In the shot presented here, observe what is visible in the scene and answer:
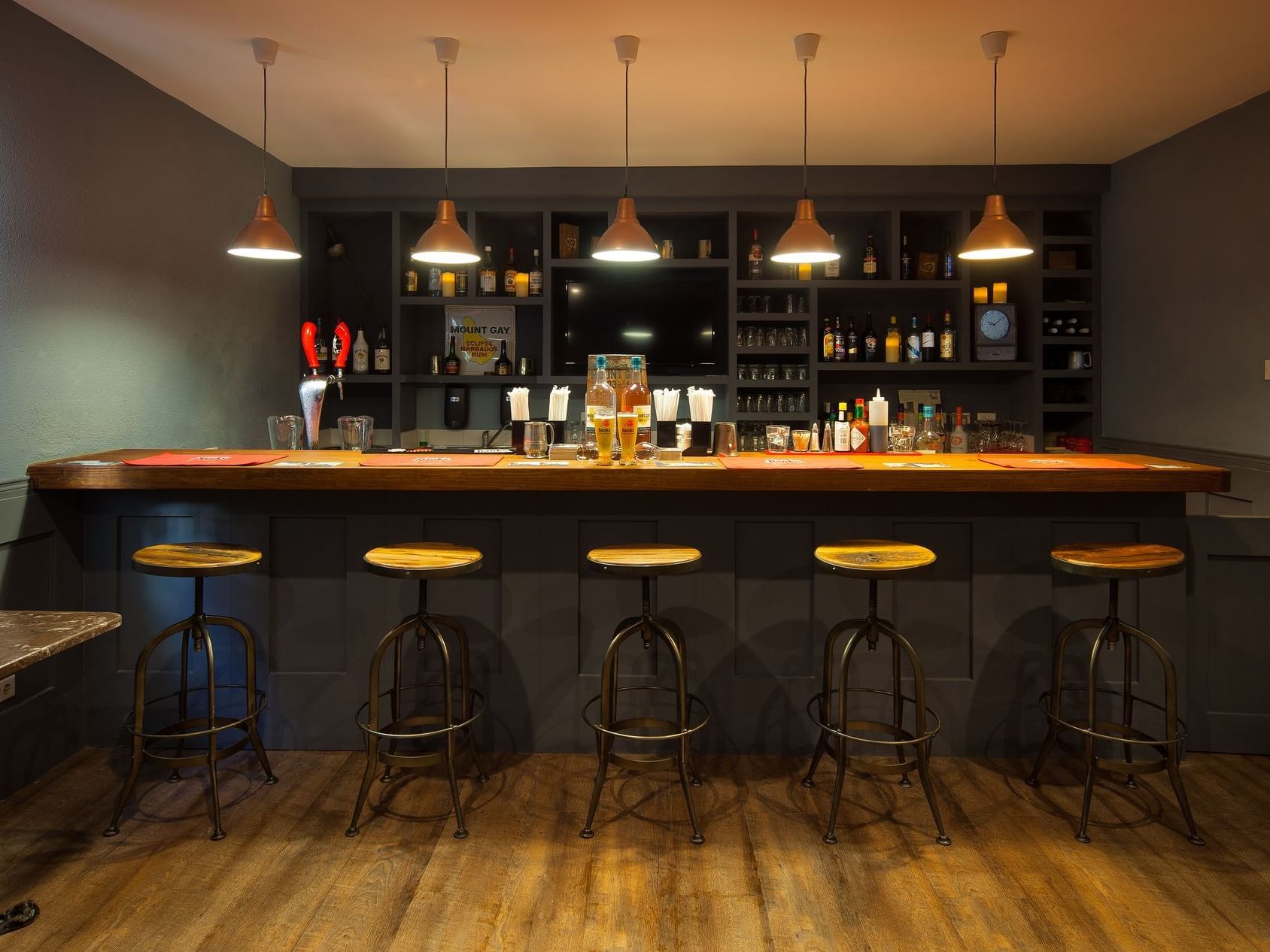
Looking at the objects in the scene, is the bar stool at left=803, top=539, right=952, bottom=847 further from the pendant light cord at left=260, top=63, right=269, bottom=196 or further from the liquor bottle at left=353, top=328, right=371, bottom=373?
the liquor bottle at left=353, top=328, right=371, bottom=373

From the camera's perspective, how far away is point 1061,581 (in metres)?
2.90

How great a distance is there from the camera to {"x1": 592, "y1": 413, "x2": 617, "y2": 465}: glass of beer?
277 cm

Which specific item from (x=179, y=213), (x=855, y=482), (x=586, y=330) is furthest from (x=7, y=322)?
(x=586, y=330)

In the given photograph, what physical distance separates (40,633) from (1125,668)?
9.64 ft

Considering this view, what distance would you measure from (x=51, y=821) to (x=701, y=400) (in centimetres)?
241

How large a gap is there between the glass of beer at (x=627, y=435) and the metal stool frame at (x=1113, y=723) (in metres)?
1.44

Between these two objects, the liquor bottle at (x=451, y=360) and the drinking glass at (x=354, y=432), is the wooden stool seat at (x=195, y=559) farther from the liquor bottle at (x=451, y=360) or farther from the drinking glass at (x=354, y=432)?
the liquor bottle at (x=451, y=360)

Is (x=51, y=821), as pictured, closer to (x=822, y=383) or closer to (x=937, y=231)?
(x=822, y=383)

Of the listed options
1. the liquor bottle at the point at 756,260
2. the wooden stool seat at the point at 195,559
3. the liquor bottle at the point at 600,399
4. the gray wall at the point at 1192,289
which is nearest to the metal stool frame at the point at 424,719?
the wooden stool seat at the point at 195,559

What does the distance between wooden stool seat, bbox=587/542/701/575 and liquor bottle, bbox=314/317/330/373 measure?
10.8 feet

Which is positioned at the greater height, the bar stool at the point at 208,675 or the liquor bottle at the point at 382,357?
the liquor bottle at the point at 382,357

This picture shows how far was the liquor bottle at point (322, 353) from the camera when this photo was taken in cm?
516

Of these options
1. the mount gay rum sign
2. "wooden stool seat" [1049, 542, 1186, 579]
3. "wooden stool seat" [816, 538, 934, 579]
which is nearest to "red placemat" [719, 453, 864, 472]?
"wooden stool seat" [816, 538, 934, 579]

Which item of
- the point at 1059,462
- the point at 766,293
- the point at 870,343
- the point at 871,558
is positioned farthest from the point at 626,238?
the point at 870,343
